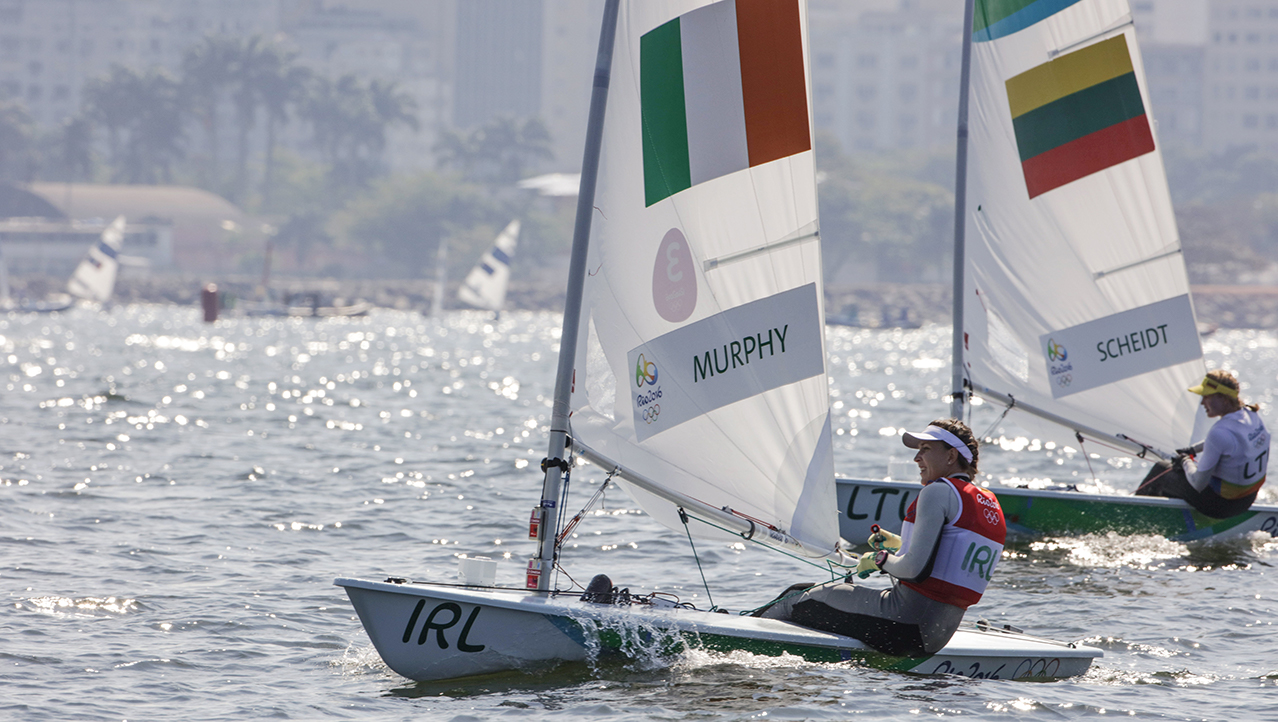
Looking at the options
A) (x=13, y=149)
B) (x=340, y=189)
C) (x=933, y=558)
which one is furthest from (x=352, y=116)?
(x=933, y=558)

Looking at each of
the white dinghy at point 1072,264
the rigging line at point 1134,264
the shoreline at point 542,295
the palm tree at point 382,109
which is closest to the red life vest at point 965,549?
the white dinghy at point 1072,264

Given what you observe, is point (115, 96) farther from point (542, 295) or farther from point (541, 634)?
point (541, 634)

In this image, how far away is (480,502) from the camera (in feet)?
50.9

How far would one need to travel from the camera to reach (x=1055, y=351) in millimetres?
13156

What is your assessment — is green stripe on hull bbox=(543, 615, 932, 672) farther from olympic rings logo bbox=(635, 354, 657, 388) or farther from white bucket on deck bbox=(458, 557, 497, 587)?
olympic rings logo bbox=(635, 354, 657, 388)

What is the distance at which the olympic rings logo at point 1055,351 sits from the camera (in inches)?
517

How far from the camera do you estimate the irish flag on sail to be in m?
7.93

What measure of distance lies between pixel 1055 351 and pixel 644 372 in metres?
6.46

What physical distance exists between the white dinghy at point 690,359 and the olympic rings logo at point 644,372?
0.01 m

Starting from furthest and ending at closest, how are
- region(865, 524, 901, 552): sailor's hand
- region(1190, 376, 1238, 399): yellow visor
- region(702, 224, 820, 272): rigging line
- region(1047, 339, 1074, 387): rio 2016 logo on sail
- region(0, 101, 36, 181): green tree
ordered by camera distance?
1. region(0, 101, 36, 181): green tree
2. region(1047, 339, 1074, 387): rio 2016 logo on sail
3. region(1190, 376, 1238, 399): yellow visor
4. region(702, 224, 820, 272): rigging line
5. region(865, 524, 901, 552): sailor's hand

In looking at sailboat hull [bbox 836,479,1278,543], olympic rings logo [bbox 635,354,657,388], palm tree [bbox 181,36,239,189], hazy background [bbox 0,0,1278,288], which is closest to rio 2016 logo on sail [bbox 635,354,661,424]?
olympic rings logo [bbox 635,354,657,388]

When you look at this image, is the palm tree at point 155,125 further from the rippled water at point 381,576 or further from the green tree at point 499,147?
the rippled water at point 381,576

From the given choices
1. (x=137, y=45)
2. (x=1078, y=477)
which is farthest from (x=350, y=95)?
(x=1078, y=477)

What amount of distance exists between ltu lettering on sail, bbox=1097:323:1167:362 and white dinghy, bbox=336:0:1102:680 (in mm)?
5539
